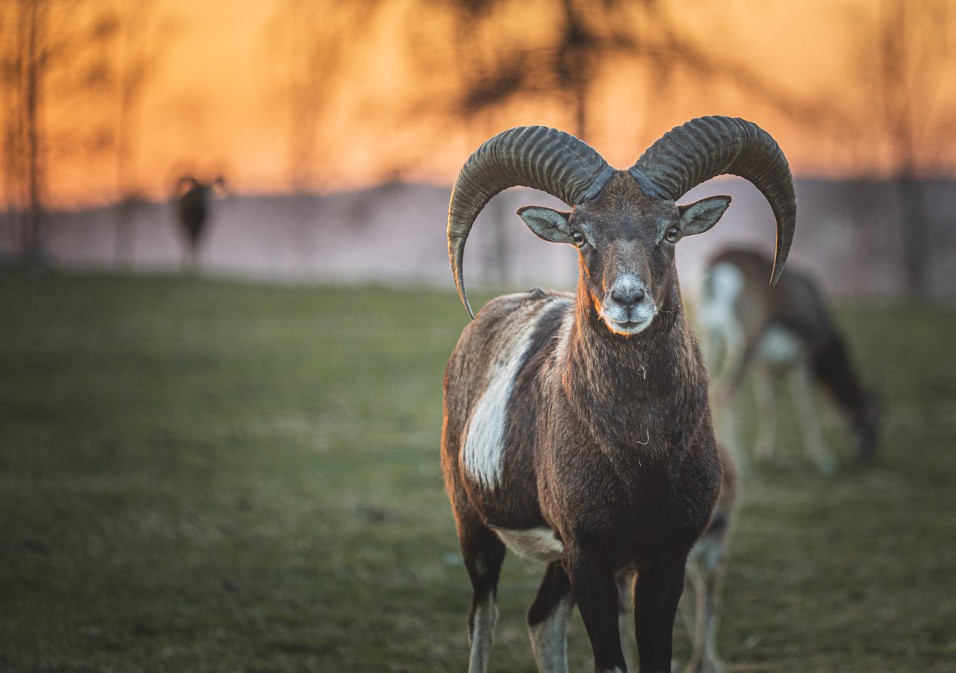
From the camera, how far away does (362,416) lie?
13.5m

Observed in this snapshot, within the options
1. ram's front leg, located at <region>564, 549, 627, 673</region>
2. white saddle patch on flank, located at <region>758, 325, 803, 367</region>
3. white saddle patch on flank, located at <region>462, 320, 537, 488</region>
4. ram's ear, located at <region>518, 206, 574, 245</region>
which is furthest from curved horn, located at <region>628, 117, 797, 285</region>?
white saddle patch on flank, located at <region>758, 325, 803, 367</region>

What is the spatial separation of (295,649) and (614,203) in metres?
3.50

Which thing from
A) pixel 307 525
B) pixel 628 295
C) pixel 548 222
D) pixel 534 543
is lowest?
pixel 307 525

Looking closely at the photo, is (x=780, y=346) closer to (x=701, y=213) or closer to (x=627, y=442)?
(x=701, y=213)

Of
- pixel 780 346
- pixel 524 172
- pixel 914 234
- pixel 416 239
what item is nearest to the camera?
pixel 524 172

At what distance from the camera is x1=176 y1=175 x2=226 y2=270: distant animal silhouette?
25644 mm

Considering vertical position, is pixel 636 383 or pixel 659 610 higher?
pixel 636 383

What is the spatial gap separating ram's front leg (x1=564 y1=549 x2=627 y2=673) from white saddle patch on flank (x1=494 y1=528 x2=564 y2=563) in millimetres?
231

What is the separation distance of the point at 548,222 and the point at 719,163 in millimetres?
856

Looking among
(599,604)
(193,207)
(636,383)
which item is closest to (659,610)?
(599,604)

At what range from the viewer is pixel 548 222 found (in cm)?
450

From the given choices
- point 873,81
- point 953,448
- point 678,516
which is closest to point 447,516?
point 678,516

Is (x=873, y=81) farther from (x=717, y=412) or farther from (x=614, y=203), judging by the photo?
(x=614, y=203)

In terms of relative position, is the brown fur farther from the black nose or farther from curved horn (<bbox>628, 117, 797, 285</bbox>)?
curved horn (<bbox>628, 117, 797, 285</bbox>)
